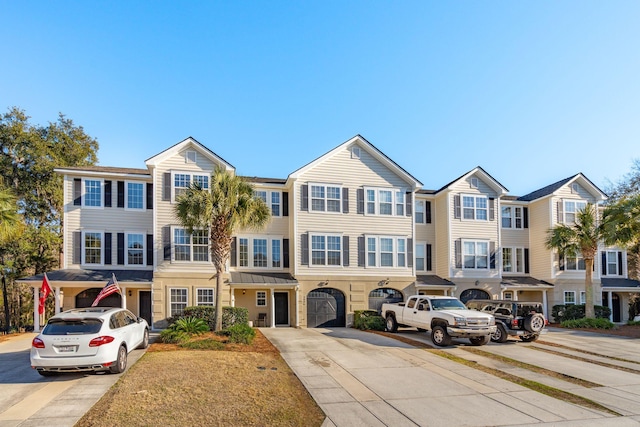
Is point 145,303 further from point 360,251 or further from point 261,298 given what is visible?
point 360,251

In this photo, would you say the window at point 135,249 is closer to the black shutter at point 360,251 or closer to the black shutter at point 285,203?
the black shutter at point 285,203

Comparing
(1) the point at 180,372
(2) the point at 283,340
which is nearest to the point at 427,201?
(2) the point at 283,340

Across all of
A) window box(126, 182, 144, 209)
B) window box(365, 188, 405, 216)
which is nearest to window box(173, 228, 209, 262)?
window box(126, 182, 144, 209)

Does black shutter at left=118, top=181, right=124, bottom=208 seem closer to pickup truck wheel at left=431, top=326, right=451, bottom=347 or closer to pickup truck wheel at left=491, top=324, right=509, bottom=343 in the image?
pickup truck wheel at left=431, top=326, right=451, bottom=347

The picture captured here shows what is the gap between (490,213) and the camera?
27672 millimetres

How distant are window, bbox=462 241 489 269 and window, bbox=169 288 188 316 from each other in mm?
16411

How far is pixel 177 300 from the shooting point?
72.2 feet

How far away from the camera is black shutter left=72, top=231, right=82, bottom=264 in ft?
72.9

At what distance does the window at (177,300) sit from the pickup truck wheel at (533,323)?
51.8 ft

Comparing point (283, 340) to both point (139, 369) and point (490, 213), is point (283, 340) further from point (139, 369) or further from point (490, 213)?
point (490, 213)

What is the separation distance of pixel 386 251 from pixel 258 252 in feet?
23.8

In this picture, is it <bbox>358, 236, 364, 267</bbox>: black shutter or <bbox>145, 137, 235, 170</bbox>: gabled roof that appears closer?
<bbox>145, 137, 235, 170</bbox>: gabled roof

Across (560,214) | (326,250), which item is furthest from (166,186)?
(560,214)

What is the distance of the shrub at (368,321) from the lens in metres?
21.4
